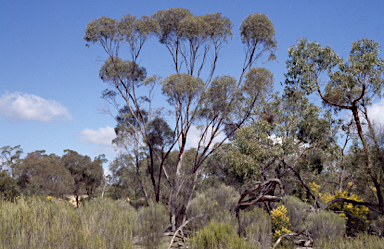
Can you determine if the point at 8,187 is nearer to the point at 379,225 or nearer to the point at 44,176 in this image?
the point at 44,176

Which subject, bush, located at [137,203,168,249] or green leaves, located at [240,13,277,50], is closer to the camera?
bush, located at [137,203,168,249]

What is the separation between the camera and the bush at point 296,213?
385 inches

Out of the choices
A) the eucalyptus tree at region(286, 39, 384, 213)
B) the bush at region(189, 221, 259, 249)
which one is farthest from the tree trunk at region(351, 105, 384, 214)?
the bush at region(189, 221, 259, 249)

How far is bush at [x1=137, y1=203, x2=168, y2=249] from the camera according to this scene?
28.2 ft

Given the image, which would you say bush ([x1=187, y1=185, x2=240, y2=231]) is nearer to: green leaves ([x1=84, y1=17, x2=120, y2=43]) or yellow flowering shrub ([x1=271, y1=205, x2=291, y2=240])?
yellow flowering shrub ([x1=271, y1=205, x2=291, y2=240])

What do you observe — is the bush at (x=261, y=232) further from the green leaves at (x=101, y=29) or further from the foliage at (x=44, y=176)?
the foliage at (x=44, y=176)

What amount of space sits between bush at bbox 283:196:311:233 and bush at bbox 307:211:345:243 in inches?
49.0

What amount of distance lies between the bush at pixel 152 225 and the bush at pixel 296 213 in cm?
456

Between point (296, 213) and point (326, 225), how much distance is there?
1.60 m

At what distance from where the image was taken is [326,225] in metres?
8.23

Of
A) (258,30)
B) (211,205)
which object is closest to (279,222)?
(211,205)

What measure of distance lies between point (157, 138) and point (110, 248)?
46.2 ft

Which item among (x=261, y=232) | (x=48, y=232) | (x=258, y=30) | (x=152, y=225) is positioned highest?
(x=258, y=30)

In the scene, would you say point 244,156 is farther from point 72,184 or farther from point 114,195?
point 72,184
